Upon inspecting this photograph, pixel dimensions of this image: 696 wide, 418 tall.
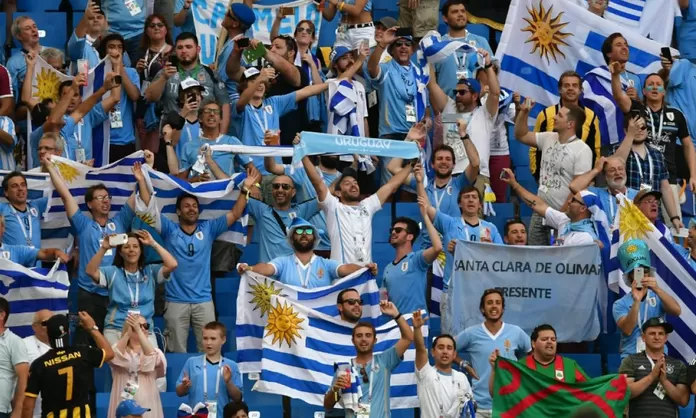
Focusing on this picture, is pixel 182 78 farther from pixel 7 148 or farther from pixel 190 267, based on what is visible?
pixel 190 267

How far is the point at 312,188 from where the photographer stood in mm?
18359

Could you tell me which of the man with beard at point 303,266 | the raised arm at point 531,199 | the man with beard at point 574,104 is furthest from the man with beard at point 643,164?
the man with beard at point 303,266

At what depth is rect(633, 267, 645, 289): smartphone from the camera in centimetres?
1686

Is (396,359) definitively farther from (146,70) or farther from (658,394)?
(146,70)

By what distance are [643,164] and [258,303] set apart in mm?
4051

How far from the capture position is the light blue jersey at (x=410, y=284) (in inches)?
677

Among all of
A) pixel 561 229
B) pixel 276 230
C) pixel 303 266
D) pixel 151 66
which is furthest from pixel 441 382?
pixel 151 66

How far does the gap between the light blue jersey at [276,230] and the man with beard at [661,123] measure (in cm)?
328

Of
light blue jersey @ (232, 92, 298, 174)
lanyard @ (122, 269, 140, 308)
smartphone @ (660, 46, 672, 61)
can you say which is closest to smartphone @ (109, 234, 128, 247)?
lanyard @ (122, 269, 140, 308)

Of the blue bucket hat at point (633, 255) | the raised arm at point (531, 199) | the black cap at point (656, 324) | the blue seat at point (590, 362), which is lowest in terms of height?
the blue seat at point (590, 362)

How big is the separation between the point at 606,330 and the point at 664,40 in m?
4.67

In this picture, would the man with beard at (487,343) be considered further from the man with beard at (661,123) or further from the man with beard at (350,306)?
the man with beard at (661,123)

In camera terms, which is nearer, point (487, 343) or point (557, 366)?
point (557, 366)

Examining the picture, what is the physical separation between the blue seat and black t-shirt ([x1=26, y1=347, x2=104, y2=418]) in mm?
4501
